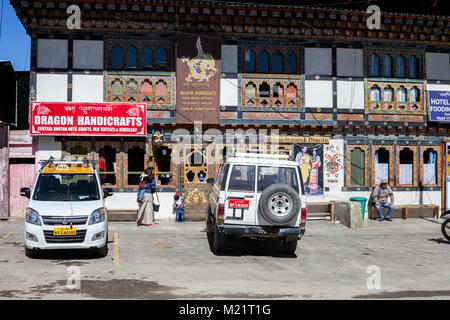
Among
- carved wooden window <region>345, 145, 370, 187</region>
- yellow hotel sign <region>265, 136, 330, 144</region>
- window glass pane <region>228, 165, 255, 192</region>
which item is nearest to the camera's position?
window glass pane <region>228, 165, 255, 192</region>

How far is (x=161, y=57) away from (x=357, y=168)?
367 inches

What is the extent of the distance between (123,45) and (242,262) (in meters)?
11.3

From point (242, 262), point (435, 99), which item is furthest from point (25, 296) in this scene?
point (435, 99)

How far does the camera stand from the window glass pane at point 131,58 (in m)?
19.0

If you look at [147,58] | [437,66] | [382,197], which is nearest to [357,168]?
[382,197]

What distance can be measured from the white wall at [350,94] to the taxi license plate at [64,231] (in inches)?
509

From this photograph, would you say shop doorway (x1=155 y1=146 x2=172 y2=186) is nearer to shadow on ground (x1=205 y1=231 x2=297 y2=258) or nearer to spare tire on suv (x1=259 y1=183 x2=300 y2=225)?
shadow on ground (x1=205 y1=231 x2=297 y2=258)

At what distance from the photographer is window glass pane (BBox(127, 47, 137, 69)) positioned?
19.0 meters

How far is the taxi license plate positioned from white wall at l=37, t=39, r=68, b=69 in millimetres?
9669

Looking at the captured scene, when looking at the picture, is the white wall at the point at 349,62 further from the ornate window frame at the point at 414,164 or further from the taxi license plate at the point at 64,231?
the taxi license plate at the point at 64,231

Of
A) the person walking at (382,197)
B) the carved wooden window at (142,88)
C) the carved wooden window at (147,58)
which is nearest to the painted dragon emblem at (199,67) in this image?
the carved wooden window at (142,88)

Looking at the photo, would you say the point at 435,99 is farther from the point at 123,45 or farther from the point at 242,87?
the point at 123,45

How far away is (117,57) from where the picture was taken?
62.2ft

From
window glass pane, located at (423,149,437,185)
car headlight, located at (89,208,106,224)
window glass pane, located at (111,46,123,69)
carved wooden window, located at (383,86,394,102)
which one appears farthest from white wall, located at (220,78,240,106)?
car headlight, located at (89,208,106,224)
